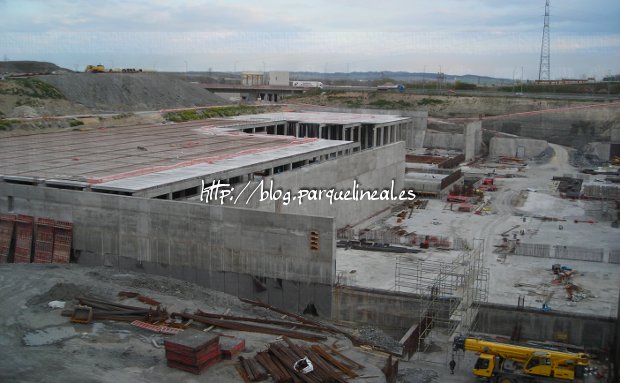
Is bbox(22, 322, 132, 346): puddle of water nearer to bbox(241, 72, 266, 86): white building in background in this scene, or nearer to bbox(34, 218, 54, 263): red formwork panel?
bbox(34, 218, 54, 263): red formwork panel

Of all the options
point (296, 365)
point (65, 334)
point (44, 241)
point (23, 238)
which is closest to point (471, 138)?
point (44, 241)

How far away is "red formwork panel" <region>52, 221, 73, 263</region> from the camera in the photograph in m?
23.9

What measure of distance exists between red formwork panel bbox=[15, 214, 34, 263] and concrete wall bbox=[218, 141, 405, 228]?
8217 millimetres

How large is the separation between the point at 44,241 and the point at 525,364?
58.0 feet

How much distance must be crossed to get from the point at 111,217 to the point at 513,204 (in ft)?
87.7

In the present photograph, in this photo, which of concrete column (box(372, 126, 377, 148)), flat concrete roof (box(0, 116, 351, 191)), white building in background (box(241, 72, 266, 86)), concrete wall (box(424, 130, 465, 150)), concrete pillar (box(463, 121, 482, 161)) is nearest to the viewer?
flat concrete roof (box(0, 116, 351, 191))

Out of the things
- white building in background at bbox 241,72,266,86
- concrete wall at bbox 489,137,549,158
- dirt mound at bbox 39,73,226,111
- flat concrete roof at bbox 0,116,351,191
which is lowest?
concrete wall at bbox 489,137,549,158

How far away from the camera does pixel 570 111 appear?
67.1m

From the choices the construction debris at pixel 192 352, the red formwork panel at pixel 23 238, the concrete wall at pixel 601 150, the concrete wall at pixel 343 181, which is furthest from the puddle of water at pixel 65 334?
the concrete wall at pixel 601 150

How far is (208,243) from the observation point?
22.4m

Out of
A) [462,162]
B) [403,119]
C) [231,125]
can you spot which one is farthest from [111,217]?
[462,162]

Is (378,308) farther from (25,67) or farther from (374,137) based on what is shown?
(25,67)

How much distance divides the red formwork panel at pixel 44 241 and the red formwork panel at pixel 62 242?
0.23 metres

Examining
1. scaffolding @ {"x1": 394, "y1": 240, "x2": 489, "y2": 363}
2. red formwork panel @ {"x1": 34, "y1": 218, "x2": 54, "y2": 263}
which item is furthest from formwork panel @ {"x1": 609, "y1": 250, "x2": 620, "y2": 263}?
red formwork panel @ {"x1": 34, "y1": 218, "x2": 54, "y2": 263}
